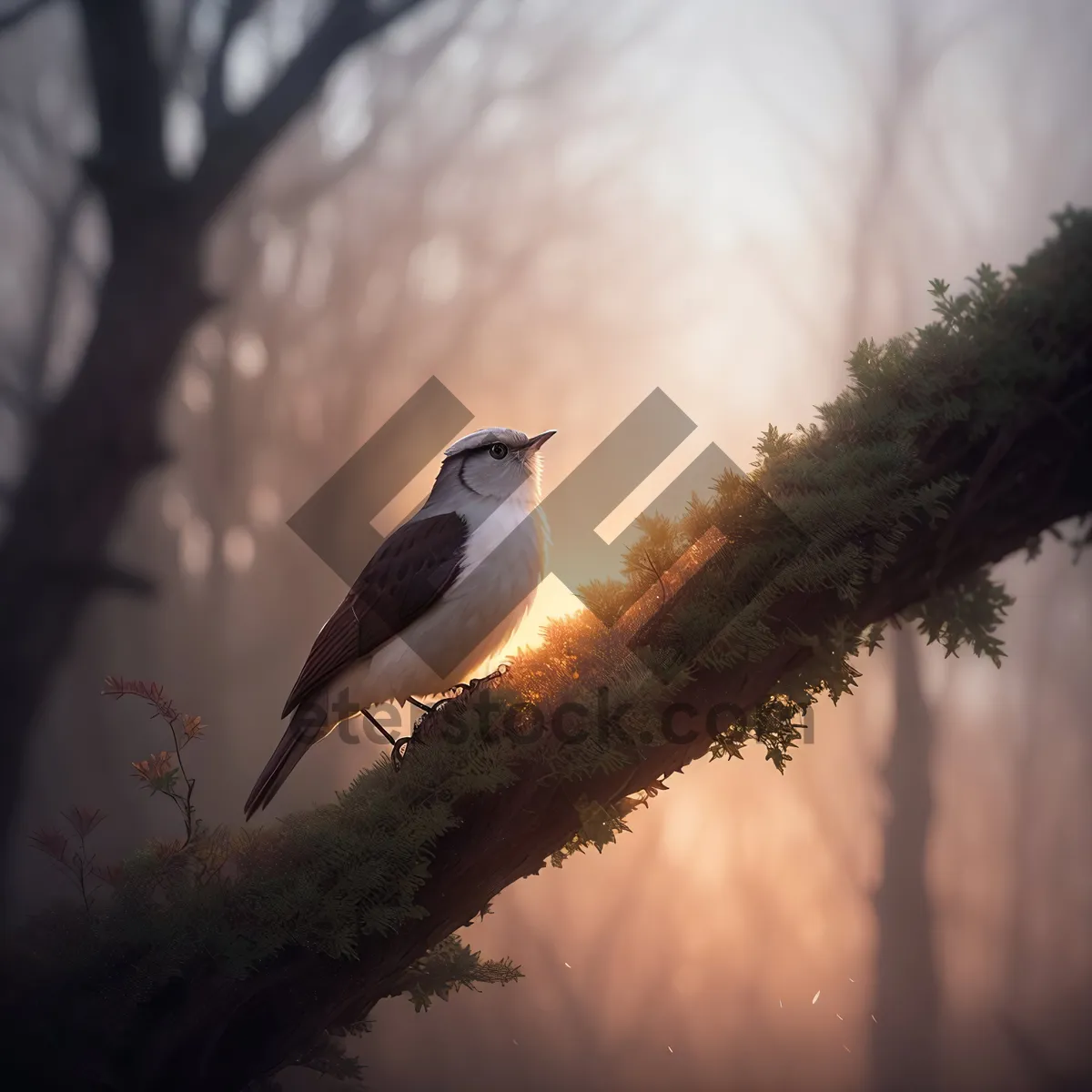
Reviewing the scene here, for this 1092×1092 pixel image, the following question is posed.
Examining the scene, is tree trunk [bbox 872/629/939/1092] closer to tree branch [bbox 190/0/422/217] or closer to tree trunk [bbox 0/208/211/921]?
tree trunk [bbox 0/208/211/921]

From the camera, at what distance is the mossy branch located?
1.58m

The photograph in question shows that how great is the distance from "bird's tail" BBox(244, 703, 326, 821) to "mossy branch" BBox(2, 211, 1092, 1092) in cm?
47

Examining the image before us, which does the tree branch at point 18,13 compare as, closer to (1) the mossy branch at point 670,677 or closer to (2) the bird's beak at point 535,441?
(2) the bird's beak at point 535,441

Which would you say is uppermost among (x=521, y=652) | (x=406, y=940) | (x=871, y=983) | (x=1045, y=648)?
(x=521, y=652)

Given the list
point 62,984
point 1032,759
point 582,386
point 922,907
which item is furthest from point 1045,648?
point 62,984

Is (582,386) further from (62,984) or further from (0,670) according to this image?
(62,984)

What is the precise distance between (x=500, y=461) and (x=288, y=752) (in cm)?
100

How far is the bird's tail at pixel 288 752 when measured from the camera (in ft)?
7.53

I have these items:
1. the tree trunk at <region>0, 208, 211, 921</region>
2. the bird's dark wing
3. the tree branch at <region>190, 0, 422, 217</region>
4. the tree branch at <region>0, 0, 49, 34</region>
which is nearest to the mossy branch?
the bird's dark wing

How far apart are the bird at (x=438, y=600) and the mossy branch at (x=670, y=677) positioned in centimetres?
41

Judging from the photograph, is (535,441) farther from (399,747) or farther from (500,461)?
(399,747)

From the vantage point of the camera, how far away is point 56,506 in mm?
4008

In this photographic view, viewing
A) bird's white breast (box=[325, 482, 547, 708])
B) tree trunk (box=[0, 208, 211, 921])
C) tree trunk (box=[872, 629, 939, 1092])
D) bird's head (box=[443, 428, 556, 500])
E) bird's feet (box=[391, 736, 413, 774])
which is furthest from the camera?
tree trunk (box=[872, 629, 939, 1092])

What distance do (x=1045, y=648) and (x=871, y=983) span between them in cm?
177
